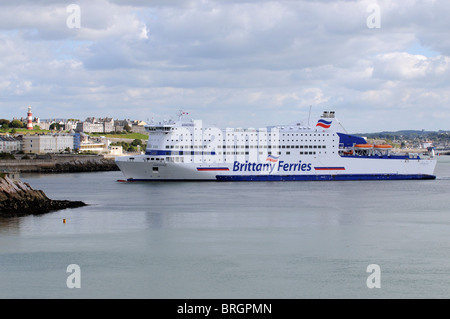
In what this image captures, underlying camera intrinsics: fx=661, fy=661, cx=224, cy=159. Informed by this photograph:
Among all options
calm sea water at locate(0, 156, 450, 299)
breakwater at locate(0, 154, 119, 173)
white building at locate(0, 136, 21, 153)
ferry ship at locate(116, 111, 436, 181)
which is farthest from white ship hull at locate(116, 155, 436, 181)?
white building at locate(0, 136, 21, 153)

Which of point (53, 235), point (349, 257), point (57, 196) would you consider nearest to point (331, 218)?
point (349, 257)

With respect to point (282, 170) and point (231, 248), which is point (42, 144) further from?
point (231, 248)

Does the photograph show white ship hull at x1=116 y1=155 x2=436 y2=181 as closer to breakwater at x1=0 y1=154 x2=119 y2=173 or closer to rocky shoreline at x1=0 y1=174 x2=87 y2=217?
rocky shoreline at x1=0 y1=174 x2=87 y2=217

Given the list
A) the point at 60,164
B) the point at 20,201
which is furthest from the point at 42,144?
the point at 20,201

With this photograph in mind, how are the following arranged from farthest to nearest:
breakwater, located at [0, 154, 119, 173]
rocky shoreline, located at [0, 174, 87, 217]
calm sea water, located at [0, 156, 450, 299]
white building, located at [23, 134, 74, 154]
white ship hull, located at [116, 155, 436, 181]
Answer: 1. white building, located at [23, 134, 74, 154]
2. breakwater, located at [0, 154, 119, 173]
3. white ship hull, located at [116, 155, 436, 181]
4. rocky shoreline, located at [0, 174, 87, 217]
5. calm sea water, located at [0, 156, 450, 299]

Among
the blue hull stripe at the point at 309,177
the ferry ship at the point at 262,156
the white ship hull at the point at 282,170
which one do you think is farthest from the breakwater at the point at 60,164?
the blue hull stripe at the point at 309,177

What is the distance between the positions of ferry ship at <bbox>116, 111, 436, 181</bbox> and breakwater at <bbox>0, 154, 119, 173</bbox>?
23368mm

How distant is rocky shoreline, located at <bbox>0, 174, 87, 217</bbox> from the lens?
22502mm

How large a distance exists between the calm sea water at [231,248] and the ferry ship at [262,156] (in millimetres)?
7678

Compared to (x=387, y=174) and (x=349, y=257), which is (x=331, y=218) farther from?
(x=387, y=174)

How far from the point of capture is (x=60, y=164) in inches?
2323

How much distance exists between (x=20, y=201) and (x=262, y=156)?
57.4 feet

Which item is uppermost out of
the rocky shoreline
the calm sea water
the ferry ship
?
the ferry ship
